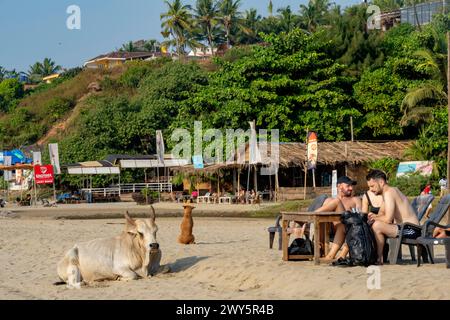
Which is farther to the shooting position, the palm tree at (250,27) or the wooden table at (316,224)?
the palm tree at (250,27)

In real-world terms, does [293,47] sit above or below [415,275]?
above

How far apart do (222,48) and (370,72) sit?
45.9 m

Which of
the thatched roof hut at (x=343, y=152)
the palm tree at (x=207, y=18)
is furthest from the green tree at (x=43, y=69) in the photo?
the thatched roof hut at (x=343, y=152)

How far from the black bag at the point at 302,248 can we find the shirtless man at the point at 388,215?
1.17 m

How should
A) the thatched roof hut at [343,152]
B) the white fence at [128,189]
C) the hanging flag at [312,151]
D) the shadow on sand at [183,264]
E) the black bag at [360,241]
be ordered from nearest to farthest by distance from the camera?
1. the black bag at [360,241]
2. the shadow on sand at [183,264]
3. the hanging flag at [312,151]
4. the thatched roof hut at [343,152]
5. the white fence at [128,189]

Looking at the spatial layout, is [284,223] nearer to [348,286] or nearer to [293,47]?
[348,286]

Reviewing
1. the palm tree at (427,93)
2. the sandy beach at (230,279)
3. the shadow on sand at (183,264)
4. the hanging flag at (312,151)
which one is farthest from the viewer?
Result: the palm tree at (427,93)

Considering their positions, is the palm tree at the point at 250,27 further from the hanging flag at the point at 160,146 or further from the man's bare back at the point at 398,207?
the man's bare back at the point at 398,207

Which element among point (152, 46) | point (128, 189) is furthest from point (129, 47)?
point (128, 189)

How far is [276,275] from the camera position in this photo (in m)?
10.6

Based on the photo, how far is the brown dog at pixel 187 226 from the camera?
15453 mm

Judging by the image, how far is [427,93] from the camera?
136 ft
